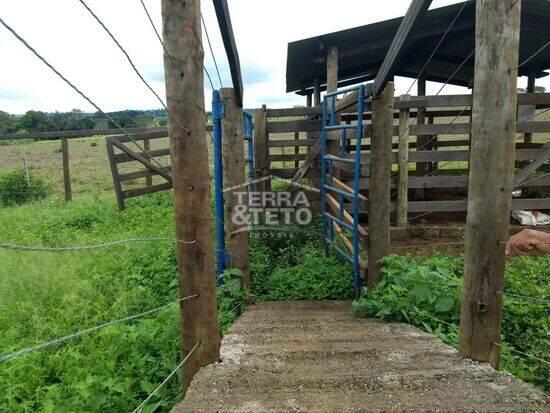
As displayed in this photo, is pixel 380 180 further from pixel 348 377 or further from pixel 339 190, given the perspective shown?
pixel 348 377

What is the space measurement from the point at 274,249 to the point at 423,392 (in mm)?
3992

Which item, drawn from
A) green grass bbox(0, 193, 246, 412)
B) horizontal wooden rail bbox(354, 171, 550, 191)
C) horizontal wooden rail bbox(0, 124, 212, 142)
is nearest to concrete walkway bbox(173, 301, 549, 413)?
green grass bbox(0, 193, 246, 412)

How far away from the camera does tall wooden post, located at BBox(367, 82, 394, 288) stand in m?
3.33

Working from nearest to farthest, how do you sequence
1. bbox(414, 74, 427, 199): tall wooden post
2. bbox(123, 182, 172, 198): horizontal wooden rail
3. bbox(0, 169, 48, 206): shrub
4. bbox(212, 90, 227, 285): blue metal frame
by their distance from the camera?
1. bbox(212, 90, 227, 285): blue metal frame
2. bbox(414, 74, 427, 199): tall wooden post
3. bbox(123, 182, 172, 198): horizontal wooden rail
4. bbox(0, 169, 48, 206): shrub

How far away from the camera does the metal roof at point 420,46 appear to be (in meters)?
6.71

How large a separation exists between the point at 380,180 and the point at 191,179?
2042 mm

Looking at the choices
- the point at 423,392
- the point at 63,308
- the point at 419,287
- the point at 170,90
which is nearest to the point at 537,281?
the point at 419,287

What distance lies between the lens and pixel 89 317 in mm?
3680

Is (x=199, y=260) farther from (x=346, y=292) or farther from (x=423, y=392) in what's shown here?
(x=346, y=292)

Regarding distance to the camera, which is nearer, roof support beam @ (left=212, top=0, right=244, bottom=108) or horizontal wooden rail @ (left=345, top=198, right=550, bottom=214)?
roof support beam @ (left=212, top=0, right=244, bottom=108)

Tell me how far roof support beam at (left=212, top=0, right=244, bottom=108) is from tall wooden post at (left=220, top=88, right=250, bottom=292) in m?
0.11

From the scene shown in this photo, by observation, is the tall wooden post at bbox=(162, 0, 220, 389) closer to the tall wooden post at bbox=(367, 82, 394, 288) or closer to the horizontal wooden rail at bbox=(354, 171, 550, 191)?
the tall wooden post at bbox=(367, 82, 394, 288)

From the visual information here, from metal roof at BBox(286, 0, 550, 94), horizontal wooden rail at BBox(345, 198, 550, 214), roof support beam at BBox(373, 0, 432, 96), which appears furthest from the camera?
metal roof at BBox(286, 0, 550, 94)

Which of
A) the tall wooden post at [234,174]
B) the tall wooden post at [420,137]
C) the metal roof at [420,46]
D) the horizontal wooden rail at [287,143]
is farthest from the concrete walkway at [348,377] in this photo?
the tall wooden post at [420,137]
